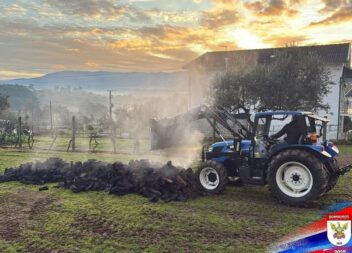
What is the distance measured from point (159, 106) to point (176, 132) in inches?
259

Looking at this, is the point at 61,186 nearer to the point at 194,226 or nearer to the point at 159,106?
the point at 194,226

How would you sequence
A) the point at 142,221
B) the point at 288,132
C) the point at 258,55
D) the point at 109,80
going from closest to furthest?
1. the point at 142,221
2. the point at 288,132
3. the point at 109,80
4. the point at 258,55

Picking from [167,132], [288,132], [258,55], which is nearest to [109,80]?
[167,132]

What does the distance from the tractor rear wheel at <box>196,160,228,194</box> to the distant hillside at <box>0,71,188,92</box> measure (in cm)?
1103

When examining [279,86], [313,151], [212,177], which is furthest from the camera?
[279,86]

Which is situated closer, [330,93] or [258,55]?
[330,93]

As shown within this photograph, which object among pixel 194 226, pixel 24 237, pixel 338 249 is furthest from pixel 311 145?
pixel 24 237

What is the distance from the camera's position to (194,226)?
735 cm

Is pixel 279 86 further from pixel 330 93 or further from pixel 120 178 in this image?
pixel 120 178

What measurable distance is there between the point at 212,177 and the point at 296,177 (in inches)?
95.9

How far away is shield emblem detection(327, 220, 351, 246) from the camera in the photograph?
5.09 metres

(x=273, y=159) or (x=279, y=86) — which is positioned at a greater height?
(x=279, y=86)

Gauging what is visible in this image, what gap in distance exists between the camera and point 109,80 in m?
24.6

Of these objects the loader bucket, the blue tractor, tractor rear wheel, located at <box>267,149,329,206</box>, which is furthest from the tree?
tractor rear wheel, located at <box>267,149,329,206</box>
